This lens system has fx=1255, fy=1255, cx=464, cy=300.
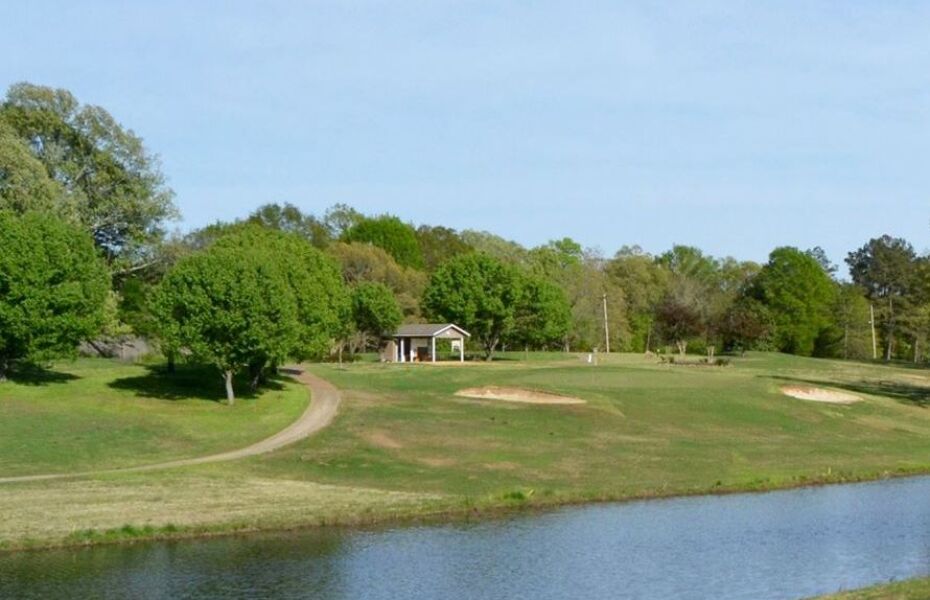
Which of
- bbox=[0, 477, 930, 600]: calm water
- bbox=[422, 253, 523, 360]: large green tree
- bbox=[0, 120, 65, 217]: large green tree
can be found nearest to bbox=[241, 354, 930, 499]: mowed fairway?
bbox=[0, 477, 930, 600]: calm water

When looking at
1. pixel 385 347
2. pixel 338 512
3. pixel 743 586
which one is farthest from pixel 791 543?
Result: pixel 385 347

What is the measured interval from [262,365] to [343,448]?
17.8 metres

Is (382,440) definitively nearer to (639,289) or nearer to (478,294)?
(478,294)

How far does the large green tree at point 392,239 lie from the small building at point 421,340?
50756 millimetres

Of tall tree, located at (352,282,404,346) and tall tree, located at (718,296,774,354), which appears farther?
tall tree, located at (718,296,774,354)

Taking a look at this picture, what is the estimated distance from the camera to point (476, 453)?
58.4 m

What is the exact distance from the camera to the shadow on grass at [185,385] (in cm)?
7268

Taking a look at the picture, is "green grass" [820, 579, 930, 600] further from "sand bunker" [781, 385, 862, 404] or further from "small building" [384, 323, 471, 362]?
"small building" [384, 323, 471, 362]

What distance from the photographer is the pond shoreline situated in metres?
38.0

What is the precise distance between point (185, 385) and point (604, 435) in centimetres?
2713

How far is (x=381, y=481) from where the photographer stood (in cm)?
5044

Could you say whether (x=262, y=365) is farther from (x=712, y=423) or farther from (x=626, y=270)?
(x=626, y=270)

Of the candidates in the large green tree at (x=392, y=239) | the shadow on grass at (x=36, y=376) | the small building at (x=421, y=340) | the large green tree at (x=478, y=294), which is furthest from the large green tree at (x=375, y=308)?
the large green tree at (x=392, y=239)

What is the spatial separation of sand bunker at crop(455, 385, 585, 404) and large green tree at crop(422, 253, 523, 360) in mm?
41609
